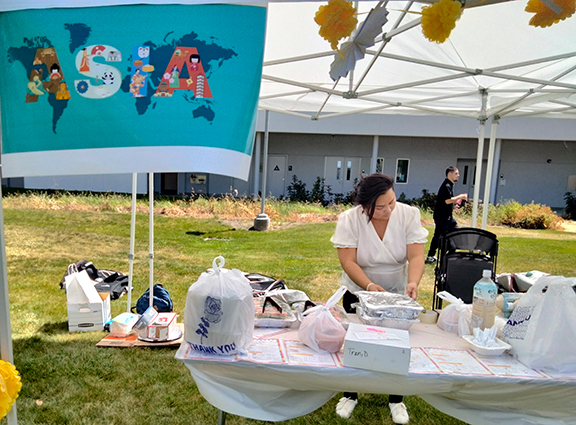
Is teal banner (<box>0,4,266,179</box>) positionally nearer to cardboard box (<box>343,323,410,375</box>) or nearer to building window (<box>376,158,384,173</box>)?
cardboard box (<box>343,323,410,375</box>)

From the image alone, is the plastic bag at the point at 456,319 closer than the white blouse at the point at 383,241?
Yes

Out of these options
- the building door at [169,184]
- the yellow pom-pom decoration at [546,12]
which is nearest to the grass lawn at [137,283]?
the yellow pom-pom decoration at [546,12]

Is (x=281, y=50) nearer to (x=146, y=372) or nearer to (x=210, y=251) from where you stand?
(x=146, y=372)

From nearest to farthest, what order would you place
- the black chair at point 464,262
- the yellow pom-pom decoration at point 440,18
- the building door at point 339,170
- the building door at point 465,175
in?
the yellow pom-pom decoration at point 440,18, the black chair at point 464,262, the building door at point 465,175, the building door at point 339,170

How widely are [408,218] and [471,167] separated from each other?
47.9 ft

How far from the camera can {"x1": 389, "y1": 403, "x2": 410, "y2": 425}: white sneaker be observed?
7.32 ft

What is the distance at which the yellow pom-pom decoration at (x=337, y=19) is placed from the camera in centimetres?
127

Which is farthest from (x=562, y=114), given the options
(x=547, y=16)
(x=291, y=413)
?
(x=291, y=413)

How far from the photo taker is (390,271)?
2.34m

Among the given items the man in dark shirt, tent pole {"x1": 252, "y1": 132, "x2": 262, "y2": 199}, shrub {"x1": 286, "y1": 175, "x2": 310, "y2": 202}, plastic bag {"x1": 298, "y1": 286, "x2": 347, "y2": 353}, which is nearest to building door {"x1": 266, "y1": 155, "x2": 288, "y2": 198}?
shrub {"x1": 286, "y1": 175, "x2": 310, "y2": 202}

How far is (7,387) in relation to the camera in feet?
3.90

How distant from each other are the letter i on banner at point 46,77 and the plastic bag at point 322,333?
125 cm

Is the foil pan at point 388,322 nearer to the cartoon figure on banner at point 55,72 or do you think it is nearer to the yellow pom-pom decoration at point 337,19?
the yellow pom-pom decoration at point 337,19

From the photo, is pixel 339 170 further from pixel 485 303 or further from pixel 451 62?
pixel 485 303
